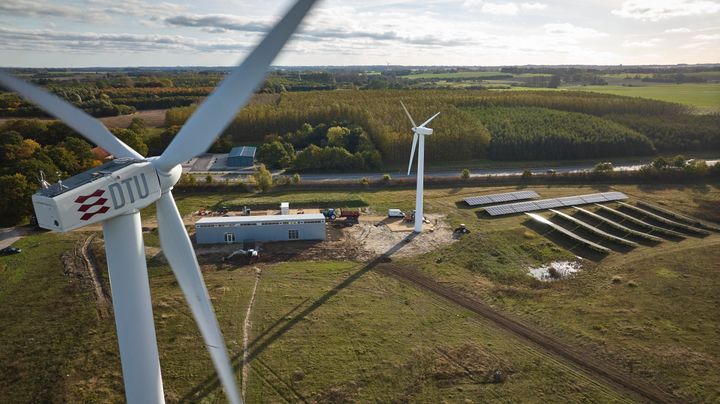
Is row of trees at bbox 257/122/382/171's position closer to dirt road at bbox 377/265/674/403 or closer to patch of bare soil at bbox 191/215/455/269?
patch of bare soil at bbox 191/215/455/269

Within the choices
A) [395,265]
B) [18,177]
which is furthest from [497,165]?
[18,177]

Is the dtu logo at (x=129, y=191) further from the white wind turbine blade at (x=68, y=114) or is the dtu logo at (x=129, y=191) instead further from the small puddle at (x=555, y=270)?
the small puddle at (x=555, y=270)

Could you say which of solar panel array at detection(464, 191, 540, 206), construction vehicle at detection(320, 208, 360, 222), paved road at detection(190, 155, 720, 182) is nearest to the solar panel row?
solar panel array at detection(464, 191, 540, 206)

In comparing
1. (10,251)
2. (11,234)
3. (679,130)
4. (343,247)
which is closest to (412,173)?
(343,247)

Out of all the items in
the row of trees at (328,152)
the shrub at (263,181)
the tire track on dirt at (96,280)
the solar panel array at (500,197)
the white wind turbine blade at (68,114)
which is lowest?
the tire track on dirt at (96,280)

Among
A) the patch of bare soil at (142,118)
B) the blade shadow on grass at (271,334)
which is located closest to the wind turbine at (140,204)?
the blade shadow on grass at (271,334)

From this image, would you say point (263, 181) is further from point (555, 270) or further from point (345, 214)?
point (555, 270)
